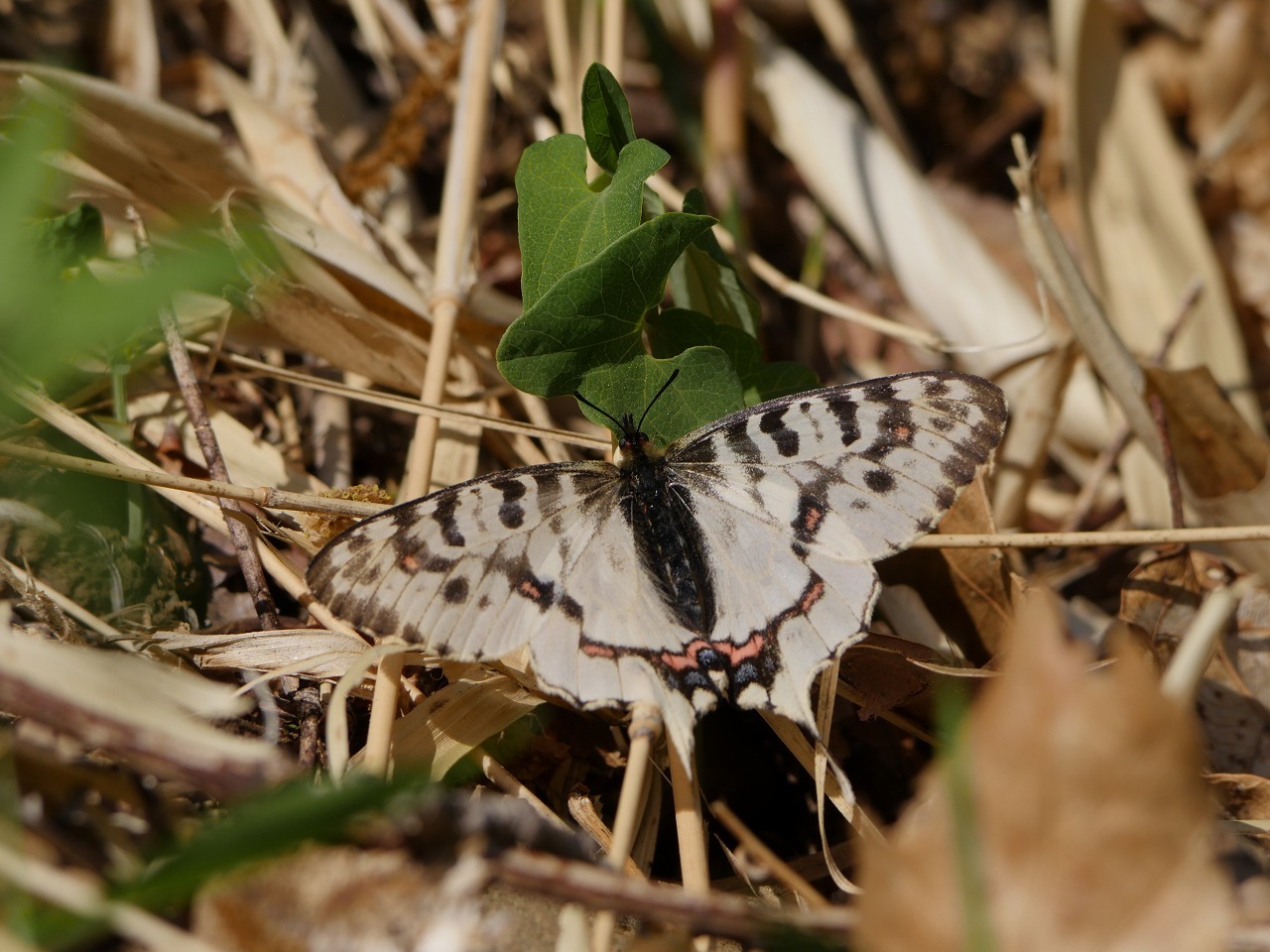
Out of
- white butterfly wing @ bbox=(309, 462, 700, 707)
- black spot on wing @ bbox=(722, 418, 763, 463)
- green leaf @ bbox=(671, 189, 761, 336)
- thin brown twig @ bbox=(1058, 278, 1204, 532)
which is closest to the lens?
white butterfly wing @ bbox=(309, 462, 700, 707)

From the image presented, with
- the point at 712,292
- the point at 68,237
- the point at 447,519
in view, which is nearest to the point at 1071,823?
the point at 447,519

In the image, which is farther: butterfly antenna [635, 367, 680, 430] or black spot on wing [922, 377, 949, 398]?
butterfly antenna [635, 367, 680, 430]

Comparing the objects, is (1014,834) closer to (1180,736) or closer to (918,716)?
(1180,736)

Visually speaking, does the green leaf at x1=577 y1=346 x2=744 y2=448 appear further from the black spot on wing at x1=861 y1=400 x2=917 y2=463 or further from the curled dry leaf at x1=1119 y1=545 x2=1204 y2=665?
the curled dry leaf at x1=1119 y1=545 x2=1204 y2=665

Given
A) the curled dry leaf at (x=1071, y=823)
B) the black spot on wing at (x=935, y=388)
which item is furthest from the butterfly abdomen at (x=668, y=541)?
the curled dry leaf at (x=1071, y=823)

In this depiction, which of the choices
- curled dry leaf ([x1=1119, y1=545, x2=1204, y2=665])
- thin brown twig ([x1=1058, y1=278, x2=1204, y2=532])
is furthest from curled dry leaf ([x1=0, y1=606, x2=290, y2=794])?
thin brown twig ([x1=1058, y1=278, x2=1204, y2=532])
